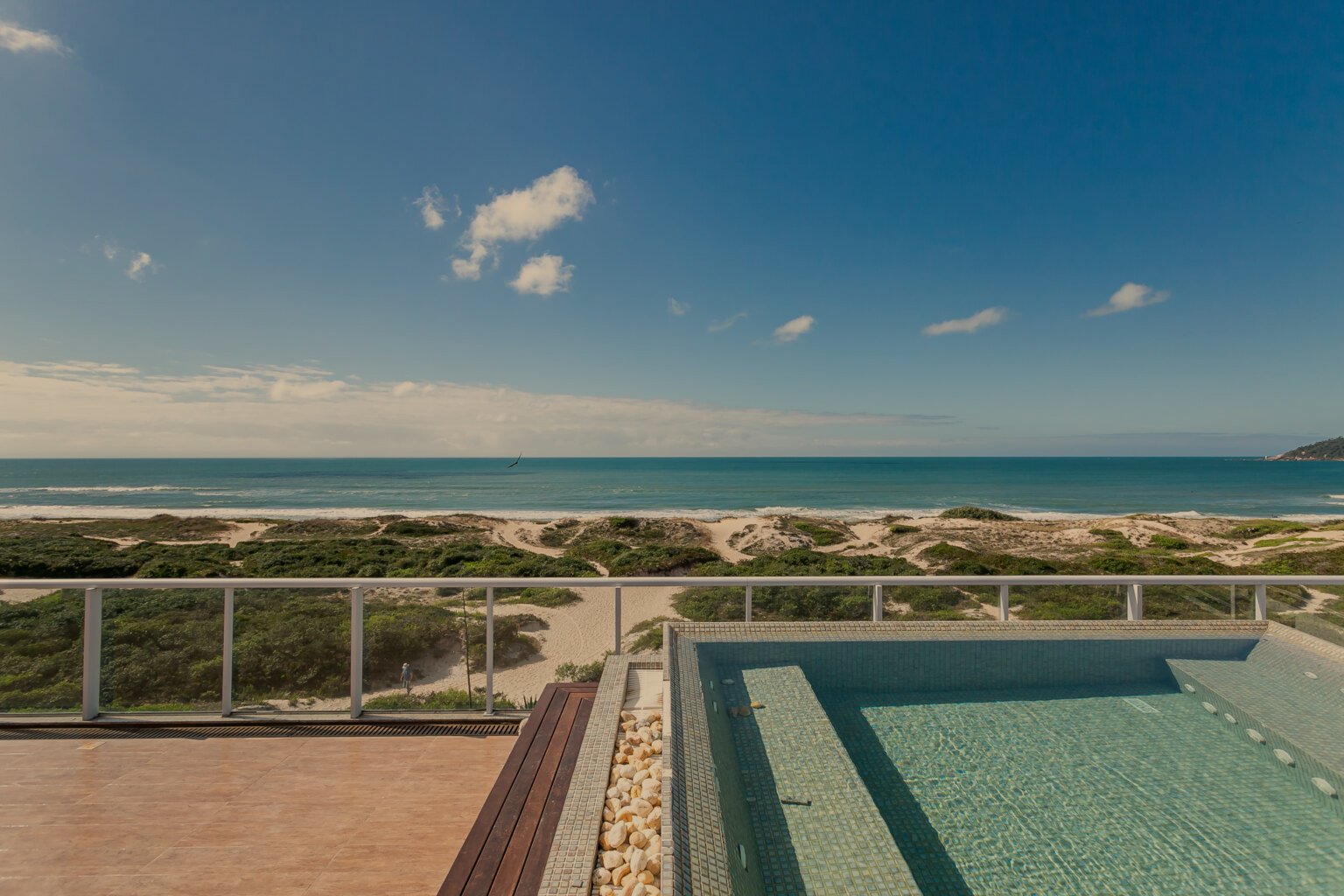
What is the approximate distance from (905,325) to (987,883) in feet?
52.4

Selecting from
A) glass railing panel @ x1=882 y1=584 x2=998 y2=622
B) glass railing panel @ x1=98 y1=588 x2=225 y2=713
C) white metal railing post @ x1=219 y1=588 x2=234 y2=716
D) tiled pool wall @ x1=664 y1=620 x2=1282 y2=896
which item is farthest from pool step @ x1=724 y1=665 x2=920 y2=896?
glass railing panel @ x1=98 y1=588 x2=225 y2=713

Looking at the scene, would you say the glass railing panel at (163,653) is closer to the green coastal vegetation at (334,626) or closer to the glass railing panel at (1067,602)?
the green coastal vegetation at (334,626)

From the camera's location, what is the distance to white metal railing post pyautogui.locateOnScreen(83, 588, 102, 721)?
2742 mm

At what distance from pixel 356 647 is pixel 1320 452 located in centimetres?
9417

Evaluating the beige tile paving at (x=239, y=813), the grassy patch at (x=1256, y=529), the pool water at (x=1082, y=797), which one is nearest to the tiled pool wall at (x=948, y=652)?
the pool water at (x=1082, y=797)

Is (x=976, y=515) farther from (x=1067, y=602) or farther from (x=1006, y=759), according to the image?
(x=1006, y=759)

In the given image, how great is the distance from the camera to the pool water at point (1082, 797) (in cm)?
209

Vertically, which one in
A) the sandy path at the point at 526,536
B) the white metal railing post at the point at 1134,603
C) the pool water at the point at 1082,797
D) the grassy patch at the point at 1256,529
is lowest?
the sandy path at the point at 526,536

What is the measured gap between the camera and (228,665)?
280 cm

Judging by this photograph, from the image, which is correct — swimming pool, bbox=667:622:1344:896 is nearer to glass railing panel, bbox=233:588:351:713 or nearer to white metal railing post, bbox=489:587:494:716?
white metal railing post, bbox=489:587:494:716

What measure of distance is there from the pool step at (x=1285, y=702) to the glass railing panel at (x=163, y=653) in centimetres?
578

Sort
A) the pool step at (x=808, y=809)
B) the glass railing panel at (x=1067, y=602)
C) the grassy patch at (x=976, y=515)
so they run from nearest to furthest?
the pool step at (x=808, y=809), the glass railing panel at (x=1067, y=602), the grassy patch at (x=976, y=515)

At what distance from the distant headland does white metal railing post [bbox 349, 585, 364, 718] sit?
92550 millimetres

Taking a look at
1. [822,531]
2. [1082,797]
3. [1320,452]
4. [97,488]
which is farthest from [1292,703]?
[1320,452]
